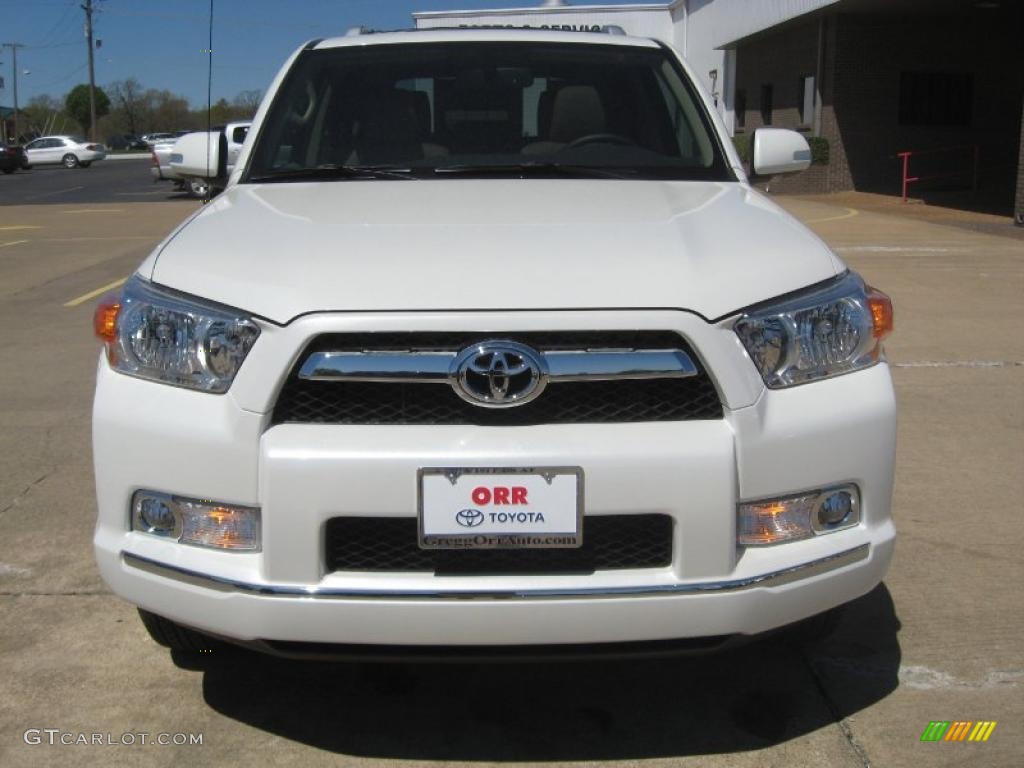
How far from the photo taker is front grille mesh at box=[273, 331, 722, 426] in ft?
8.29

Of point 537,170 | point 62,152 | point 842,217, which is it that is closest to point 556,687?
point 537,170

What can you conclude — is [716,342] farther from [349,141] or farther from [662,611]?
[349,141]

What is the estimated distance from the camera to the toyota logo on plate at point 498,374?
2.49 metres

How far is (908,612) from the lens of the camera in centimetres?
363

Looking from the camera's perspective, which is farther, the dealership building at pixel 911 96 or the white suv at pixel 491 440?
the dealership building at pixel 911 96

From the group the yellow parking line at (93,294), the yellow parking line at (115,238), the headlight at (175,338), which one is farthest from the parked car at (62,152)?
the headlight at (175,338)

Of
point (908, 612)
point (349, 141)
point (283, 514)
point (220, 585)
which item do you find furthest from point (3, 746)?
point (908, 612)

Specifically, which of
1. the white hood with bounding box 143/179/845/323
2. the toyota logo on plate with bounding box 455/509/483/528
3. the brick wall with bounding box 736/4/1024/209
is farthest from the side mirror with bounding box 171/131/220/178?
the brick wall with bounding box 736/4/1024/209

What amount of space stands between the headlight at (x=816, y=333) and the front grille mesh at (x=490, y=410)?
0.17 meters

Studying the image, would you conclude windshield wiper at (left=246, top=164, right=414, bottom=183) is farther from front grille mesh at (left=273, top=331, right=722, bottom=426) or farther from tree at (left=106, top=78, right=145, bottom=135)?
tree at (left=106, top=78, right=145, bottom=135)

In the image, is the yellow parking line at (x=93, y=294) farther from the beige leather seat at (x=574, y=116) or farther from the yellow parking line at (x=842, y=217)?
the yellow parking line at (x=842, y=217)

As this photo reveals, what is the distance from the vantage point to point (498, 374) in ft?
8.16

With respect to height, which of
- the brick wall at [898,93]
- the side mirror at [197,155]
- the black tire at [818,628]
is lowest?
the black tire at [818,628]

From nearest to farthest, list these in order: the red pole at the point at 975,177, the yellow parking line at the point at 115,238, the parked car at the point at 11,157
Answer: the yellow parking line at the point at 115,238 < the red pole at the point at 975,177 < the parked car at the point at 11,157
